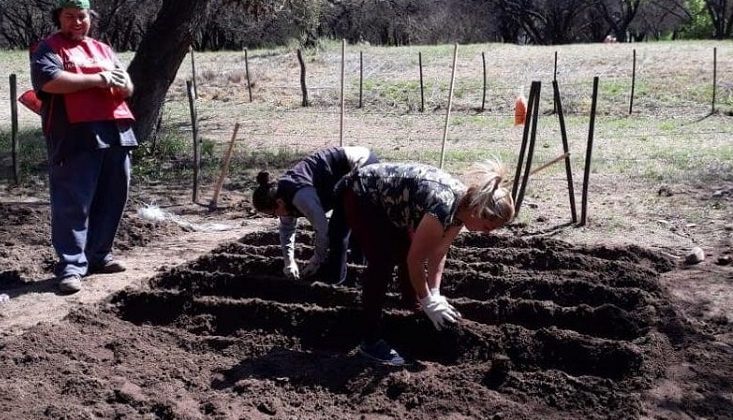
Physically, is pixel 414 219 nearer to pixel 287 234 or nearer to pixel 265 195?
pixel 265 195

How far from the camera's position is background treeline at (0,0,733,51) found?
2953 cm

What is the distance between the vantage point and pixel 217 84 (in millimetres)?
21938

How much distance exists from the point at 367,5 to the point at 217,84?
1277 cm

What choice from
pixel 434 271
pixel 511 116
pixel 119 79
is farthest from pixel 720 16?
pixel 434 271

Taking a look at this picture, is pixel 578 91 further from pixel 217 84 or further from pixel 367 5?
pixel 367 5

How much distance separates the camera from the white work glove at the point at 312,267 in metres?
5.04

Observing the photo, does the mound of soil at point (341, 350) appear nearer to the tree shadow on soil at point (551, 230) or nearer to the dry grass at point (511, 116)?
the tree shadow on soil at point (551, 230)

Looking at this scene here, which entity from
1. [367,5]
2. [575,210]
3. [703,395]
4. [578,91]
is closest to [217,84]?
[578,91]

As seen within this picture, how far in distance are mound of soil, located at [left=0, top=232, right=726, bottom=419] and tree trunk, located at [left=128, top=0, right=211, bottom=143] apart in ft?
15.1

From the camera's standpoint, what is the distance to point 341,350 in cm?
455

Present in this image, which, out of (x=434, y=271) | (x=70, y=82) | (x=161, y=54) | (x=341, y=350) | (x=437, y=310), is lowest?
(x=341, y=350)

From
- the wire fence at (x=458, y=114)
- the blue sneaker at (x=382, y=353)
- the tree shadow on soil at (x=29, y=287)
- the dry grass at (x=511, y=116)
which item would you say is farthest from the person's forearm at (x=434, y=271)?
the wire fence at (x=458, y=114)

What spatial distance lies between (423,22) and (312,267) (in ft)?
103

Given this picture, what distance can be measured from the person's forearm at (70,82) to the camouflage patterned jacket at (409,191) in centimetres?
186
